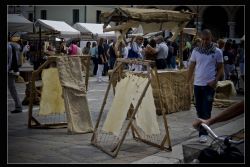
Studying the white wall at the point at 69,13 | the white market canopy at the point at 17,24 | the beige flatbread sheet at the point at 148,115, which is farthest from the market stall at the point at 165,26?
the white wall at the point at 69,13

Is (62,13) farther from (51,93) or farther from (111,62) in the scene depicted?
(51,93)

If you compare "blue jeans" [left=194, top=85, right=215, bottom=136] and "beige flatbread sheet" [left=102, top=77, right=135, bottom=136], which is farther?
"blue jeans" [left=194, top=85, right=215, bottom=136]

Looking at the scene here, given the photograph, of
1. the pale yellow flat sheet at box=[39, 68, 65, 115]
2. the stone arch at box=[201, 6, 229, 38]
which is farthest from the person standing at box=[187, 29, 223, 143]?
the stone arch at box=[201, 6, 229, 38]

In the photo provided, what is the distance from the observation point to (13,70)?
31.6ft

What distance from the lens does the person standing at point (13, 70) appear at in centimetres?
952

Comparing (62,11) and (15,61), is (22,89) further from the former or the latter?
(62,11)

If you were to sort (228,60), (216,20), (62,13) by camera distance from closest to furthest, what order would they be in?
1. (228,60)
2. (216,20)
3. (62,13)

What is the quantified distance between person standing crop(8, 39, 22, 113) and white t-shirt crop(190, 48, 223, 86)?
434 cm

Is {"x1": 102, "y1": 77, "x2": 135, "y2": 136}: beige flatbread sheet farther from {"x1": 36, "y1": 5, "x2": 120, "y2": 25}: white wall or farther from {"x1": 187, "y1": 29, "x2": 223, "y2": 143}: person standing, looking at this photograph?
{"x1": 36, "y1": 5, "x2": 120, "y2": 25}: white wall

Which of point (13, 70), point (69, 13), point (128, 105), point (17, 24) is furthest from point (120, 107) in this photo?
point (69, 13)

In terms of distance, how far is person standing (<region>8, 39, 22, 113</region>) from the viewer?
9.52 metres

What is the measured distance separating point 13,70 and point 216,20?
Result: 40733mm
